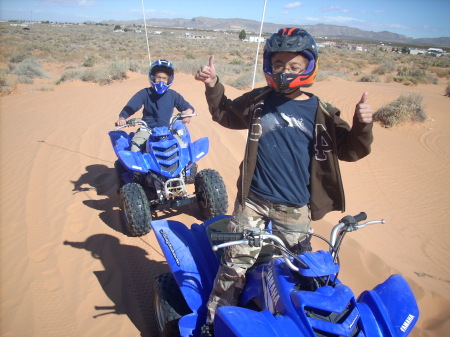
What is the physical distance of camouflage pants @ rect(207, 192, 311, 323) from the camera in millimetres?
2238

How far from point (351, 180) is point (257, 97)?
5173mm

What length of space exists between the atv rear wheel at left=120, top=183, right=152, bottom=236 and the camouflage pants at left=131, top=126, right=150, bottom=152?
2.47ft

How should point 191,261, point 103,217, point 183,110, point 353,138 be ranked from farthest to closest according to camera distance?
point 183,110
point 103,217
point 191,261
point 353,138

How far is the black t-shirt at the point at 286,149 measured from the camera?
7.23 feet

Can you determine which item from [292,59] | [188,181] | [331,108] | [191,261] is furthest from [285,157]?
[188,181]

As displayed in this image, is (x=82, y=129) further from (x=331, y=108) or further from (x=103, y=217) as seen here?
(x=331, y=108)

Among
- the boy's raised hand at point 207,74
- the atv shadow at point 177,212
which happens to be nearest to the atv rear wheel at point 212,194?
the atv shadow at point 177,212

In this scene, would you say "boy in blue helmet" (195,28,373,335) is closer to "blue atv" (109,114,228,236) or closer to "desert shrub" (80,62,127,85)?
"blue atv" (109,114,228,236)

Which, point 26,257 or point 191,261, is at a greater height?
point 191,261

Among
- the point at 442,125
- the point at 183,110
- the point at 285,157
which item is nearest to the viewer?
the point at 285,157

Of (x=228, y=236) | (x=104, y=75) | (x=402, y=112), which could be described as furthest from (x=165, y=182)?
(x=104, y=75)

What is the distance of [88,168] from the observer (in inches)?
254

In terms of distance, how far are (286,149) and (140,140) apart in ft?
9.86

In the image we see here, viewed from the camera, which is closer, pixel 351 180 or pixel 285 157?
pixel 285 157
